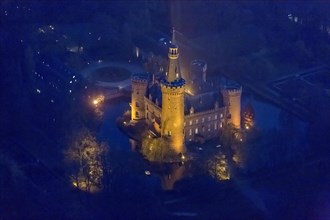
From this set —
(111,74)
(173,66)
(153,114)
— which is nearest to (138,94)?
(153,114)

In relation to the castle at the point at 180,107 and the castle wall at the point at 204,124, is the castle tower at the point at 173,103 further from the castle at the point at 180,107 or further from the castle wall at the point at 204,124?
the castle wall at the point at 204,124

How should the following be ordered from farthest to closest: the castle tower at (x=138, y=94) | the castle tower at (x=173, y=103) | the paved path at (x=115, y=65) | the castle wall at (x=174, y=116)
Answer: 1. the paved path at (x=115, y=65)
2. the castle tower at (x=138, y=94)
3. the castle wall at (x=174, y=116)
4. the castle tower at (x=173, y=103)

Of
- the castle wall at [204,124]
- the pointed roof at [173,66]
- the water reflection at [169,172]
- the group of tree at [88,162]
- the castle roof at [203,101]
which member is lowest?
the water reflection at [169,172]

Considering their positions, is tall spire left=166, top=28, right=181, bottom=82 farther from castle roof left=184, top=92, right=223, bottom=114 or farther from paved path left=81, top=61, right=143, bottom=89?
paved path left=81, top=61, right=143, bottom=89

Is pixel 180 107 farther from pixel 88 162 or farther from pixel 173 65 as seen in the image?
pixel 88 162

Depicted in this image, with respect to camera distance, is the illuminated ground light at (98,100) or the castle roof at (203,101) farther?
the illuminated ground light at (98,100)

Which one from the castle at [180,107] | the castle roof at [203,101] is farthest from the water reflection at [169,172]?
the castle roof at [203,101]

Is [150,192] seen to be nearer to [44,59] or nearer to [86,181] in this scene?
[86,181]

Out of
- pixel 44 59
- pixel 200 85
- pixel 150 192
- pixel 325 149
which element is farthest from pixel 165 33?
pixel 150 192
